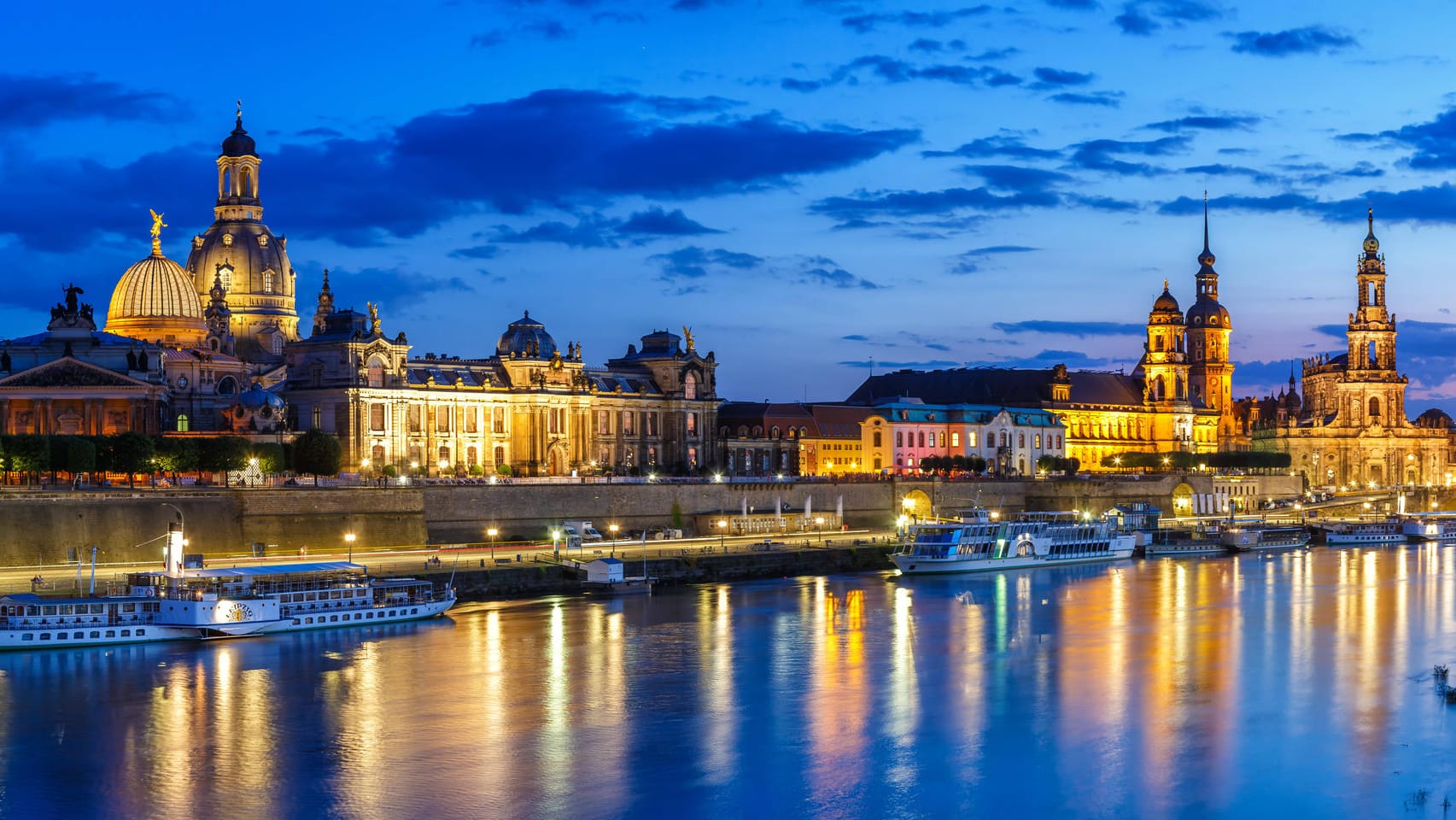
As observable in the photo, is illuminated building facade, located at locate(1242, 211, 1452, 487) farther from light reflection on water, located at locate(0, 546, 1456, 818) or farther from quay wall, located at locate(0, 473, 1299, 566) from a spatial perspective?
light reflection on water, located at locate(0, 546, 1456, 818)

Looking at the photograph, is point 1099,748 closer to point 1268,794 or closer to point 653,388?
point 1268,794

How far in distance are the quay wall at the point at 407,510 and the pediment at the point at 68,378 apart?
14.0 meters

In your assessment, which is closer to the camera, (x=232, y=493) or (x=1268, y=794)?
(x=1268, y=794)

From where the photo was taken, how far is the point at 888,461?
120500 millimetres

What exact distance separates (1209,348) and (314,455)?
105 meters

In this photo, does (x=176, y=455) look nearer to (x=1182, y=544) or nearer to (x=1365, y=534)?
(x=1182, y=544)

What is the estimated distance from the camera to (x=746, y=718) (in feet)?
131

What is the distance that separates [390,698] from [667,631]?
1356cm

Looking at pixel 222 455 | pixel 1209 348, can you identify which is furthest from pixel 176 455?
pixel 1209 348

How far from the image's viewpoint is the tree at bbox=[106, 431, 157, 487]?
230 feet

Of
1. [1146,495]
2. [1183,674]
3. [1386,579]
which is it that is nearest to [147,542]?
[1183,674]

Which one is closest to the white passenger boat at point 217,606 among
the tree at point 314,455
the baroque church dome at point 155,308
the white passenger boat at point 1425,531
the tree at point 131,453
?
the tree at point 131,453

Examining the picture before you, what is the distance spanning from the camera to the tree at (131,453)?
230 feet

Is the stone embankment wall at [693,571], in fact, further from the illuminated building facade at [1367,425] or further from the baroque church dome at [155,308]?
the illuminated building facade at [1367,425]
